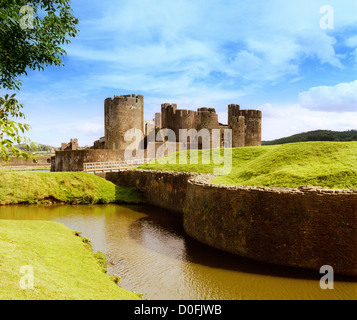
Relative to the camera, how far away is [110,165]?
29281 millimetres

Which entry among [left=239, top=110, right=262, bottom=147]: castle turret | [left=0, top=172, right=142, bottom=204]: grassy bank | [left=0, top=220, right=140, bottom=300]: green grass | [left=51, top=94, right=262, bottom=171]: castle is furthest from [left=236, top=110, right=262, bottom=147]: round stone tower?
[left=0, top=220, right=140, bottom=300]: green grass

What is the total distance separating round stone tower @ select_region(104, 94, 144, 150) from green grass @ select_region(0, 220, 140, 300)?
2643cm

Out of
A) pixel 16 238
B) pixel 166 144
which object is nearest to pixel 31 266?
pixel 16 238

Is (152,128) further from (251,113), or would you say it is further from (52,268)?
(52,268)

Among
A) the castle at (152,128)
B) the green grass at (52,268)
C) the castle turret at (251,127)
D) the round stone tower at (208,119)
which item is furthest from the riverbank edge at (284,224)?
the castle turret at (251,127)

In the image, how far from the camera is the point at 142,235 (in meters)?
14.7

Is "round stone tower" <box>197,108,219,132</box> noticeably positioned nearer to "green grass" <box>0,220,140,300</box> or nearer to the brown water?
the brown water

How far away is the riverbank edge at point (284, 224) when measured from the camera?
9.30 metres

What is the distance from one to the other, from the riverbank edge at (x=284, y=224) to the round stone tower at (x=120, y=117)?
87.2ft

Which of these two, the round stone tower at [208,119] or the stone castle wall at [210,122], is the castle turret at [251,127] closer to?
the stone castle wall at [210,122]

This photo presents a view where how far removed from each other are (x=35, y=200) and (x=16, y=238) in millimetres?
13965

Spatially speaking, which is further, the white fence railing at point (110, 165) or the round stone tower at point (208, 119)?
the round stone tower at point (208, 119)

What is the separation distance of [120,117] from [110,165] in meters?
10.3

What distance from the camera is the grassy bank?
22.4 m
